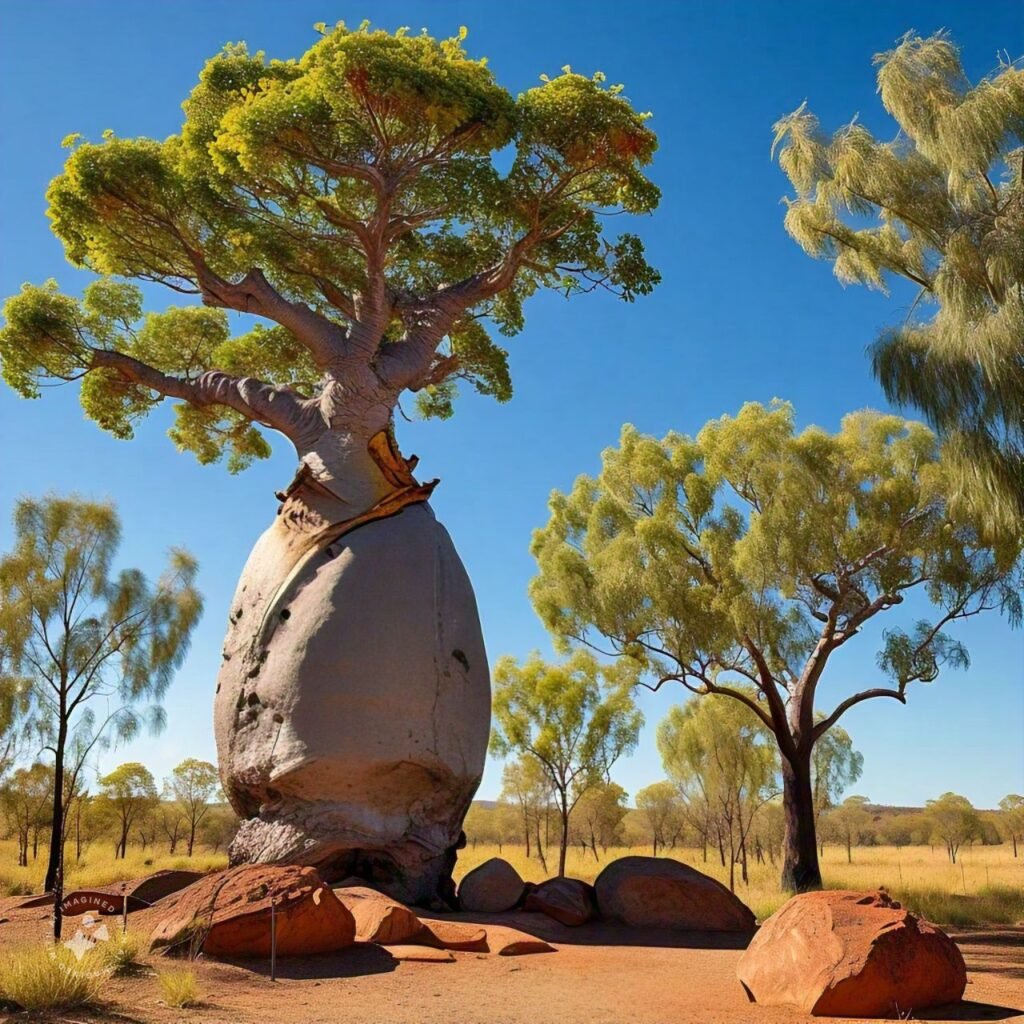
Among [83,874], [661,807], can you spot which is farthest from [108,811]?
[661,807]

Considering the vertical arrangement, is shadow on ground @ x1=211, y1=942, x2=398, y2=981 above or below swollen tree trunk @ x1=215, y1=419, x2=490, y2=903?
below

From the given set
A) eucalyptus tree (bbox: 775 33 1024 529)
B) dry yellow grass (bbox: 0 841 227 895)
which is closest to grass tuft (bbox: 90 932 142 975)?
dry yellow grass (bbox: 0 841 227 895)

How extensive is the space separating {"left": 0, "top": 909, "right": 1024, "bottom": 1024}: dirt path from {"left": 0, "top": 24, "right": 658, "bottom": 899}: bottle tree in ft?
7.95

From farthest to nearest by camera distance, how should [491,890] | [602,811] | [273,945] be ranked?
[602,811]
[491,890]
[273,945]

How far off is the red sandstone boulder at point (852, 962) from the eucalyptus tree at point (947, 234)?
602cm

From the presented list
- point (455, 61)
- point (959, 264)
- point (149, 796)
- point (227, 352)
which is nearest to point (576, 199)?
point (455, 61)

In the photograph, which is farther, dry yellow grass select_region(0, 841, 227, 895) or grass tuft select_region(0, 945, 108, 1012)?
dry yellow grass select_region(0, 841, 227, 895)

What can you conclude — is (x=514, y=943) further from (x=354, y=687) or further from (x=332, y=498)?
(x=332, y=498)

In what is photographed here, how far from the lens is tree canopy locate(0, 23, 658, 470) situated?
10.7 m

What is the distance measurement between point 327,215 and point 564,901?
8244mm

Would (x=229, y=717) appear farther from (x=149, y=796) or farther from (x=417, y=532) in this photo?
(x=149, y=796)

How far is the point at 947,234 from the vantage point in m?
11.8

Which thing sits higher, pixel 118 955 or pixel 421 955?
pixel 118 955

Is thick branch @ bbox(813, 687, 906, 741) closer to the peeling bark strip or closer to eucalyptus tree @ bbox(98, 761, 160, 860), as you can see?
the peeling bark strip
